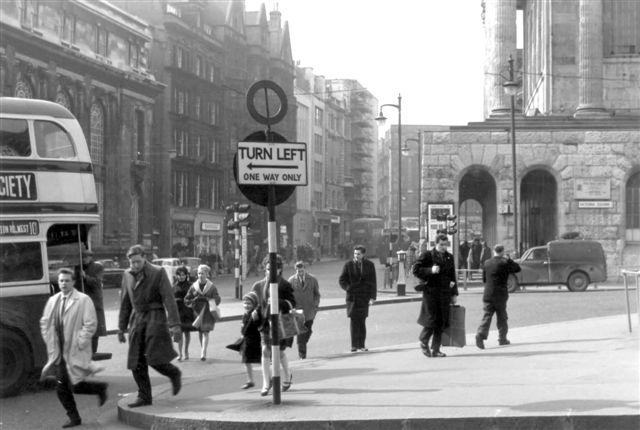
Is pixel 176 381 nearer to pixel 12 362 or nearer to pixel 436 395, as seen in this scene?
pixel 436 395

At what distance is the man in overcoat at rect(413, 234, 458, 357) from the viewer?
45.6ft

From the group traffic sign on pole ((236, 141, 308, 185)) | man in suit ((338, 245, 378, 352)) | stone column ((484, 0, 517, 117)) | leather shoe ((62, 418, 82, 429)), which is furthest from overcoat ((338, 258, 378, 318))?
stone column ((484, 0, 517, 117))

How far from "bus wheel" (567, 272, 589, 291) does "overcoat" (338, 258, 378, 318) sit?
1822 cm

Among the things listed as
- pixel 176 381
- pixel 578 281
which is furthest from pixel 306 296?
pixel 578 281

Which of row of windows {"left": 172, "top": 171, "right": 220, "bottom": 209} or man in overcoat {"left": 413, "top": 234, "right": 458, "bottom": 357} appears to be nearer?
man in overcoat {"left": 413, "top": 234, "right": 458, "bottom": 357}

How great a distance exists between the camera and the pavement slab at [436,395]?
8406 millimetres

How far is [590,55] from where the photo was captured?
4200 cm

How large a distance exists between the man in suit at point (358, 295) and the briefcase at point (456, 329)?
1.83 meters

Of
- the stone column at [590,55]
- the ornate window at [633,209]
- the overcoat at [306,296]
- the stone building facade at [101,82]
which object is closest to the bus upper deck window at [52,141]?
the overcoat at [306,296]

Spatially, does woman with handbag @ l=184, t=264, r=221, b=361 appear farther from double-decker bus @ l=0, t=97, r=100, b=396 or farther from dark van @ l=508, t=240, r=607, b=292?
dark van @ l=508, t=240, r=607, b=292

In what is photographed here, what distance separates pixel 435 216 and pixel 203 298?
1917 centimetres

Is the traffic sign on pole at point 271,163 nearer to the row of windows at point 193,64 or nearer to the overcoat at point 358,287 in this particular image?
the overcoat at point 358,287

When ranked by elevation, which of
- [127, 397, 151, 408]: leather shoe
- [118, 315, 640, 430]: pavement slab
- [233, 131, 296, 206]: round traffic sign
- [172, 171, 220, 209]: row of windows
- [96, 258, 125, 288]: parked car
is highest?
[172, 171, 220, 209]: row of windows

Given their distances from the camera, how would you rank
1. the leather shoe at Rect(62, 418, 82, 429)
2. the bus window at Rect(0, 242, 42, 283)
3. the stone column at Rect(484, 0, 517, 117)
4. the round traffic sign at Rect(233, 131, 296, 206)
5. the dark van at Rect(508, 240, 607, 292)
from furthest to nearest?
1. the stone column at Rect(484, 0, 517, 117)
2. the dark van at Rect(508, 240, 607, 292)
3. the bus window at Rect(0, 242, 42, 283)
4. the leather shoe at Rect(62, 418, 82, 429)
5. the round traffic sign at Rect(233, 131, 296, 206)
